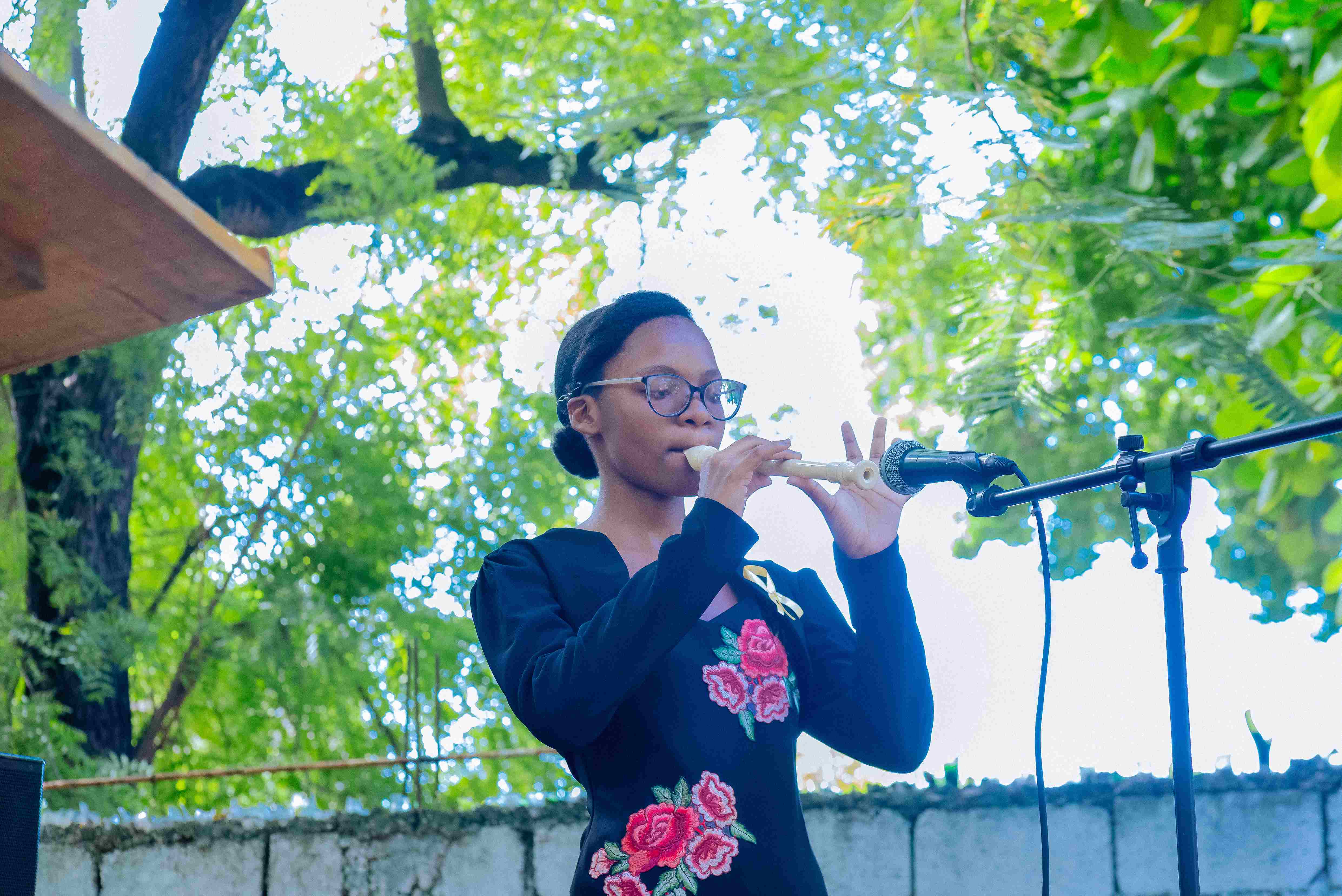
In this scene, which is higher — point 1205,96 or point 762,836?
point 1205,96

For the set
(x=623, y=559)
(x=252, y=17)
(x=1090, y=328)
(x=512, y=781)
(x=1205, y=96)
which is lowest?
(x=512, y=781)

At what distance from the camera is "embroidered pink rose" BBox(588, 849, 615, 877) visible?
1.17 meters

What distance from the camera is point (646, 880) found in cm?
116

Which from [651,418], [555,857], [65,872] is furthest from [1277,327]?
[65,872]

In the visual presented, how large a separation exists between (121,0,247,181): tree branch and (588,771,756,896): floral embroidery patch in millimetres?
4511

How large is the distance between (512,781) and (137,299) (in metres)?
4.98

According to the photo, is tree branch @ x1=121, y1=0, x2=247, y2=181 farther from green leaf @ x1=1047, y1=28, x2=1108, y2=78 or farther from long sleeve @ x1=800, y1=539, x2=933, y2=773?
long sleeve @ x1=800, y1=539, x2=933, y2=773

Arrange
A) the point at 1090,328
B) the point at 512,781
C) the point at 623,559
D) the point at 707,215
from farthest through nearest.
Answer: the point at 512,781
the point at 707,215
the point at 1090,328
the point at 623,559

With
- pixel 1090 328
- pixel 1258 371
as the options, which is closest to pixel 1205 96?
pixel 1258 371

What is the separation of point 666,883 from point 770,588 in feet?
1.29

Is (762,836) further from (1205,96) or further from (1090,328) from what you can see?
(1090,328)

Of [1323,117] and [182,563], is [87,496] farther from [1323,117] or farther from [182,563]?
[1323,117]

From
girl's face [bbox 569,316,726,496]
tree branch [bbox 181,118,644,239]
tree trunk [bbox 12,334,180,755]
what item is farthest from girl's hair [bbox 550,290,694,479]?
tree trunk [bbox 12,334,180,755]

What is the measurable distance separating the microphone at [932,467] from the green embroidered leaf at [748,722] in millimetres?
288
